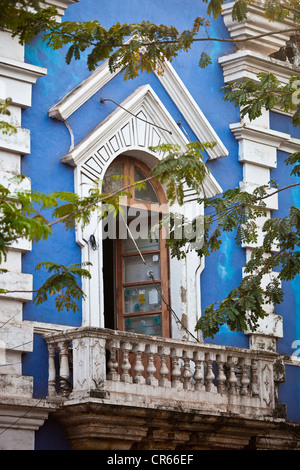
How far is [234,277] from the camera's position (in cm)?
A: 1433

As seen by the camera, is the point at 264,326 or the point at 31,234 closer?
the point at 31,234

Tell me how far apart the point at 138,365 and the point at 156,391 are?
0.35m

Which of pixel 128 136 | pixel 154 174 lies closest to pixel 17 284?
pixel 128 136

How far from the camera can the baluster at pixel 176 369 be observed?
1249 centimetres

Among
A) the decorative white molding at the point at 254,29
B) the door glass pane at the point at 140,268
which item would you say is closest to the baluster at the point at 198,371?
the door glass pane at the point at 140,268

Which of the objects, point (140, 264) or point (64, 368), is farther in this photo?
point (140, 264)

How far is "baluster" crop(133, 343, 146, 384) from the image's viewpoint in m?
12.1

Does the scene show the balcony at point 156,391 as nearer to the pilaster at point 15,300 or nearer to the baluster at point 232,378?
the baluster at point 232,378

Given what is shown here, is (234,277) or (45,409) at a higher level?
(234,277)

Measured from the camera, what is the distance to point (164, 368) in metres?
12.4

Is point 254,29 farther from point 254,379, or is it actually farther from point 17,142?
point 254,379

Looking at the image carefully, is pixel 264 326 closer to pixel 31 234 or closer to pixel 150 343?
pixel 150 343

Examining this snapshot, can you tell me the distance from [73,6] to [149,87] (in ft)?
4.21
